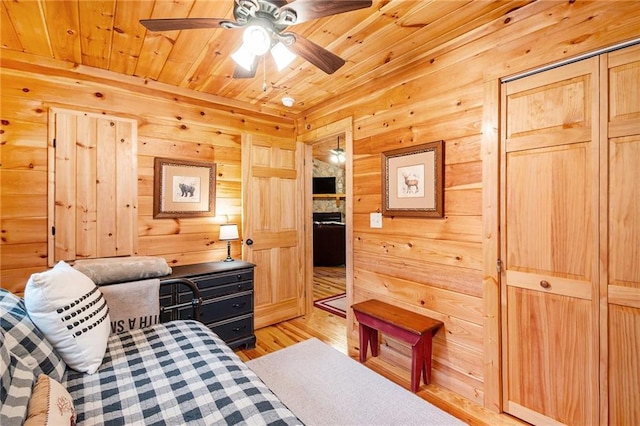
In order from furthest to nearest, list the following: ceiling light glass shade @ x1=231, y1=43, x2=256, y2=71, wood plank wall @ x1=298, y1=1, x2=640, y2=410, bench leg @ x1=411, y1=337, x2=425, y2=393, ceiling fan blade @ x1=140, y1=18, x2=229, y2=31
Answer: bench leg @ x1=411, y1=337, x2=425, y2=393
wood plank wall @ x1=298, y1=1, x2=640, y2=410
ceiling light glass shade @ x1=231, y1=43, x2=256, y2=71
ceiling fan blade @ x1=140, y1=18, x2=229, y2=31

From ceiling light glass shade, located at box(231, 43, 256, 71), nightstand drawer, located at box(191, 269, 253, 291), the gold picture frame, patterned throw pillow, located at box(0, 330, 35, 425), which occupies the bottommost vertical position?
nightstand drawer, located at box(191, 269, 253, 291)

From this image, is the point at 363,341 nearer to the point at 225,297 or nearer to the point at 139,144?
the point at 225,297

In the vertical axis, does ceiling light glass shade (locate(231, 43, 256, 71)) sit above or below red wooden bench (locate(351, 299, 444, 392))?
above

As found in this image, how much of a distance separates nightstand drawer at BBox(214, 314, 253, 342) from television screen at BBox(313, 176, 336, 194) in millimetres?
5472

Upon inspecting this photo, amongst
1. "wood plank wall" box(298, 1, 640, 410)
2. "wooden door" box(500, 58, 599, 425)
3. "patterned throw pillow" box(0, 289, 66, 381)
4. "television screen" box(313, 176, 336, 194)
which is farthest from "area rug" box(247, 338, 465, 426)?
"television screen" box(313, 176, 336, 194)

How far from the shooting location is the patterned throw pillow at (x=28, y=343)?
119 cm

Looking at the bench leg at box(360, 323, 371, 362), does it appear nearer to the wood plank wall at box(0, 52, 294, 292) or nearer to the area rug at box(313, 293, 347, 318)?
the area rug at box(313, 293, 347, 318)

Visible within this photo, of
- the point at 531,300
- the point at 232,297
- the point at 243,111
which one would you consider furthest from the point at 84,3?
the point at 531,300

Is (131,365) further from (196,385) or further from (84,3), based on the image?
(84,3)

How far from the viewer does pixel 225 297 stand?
9.30 feet

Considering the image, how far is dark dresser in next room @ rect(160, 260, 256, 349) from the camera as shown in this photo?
2.67 m

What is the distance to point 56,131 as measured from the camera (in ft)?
A: 7.99

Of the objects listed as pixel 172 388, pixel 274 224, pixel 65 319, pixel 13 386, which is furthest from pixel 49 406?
pixel 274 224

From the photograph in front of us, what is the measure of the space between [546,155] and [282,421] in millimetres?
1957
